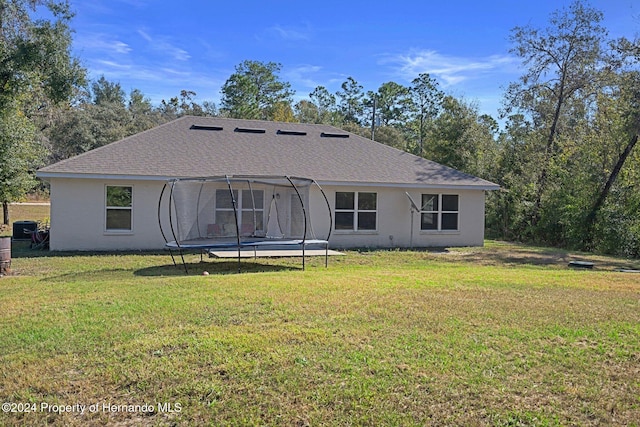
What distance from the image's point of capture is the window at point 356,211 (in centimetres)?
1866

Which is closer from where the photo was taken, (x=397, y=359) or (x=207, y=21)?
(x=397, y=359)

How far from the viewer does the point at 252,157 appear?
1898 cm

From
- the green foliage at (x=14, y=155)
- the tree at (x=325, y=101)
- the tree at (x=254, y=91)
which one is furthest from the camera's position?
the tree at (x=325, y=101)

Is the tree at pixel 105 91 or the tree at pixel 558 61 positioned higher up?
the tree at pixel 105 91

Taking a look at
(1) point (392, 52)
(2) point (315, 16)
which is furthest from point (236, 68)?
(2) point (315, 16)

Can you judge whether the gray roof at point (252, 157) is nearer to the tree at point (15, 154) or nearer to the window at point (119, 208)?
the window at point (119, 208)

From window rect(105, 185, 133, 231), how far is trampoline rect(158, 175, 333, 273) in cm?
102

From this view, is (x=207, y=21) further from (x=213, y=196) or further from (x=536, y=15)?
(x=536, y=15)

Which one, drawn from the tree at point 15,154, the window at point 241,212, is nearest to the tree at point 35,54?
the tree at point 15,154

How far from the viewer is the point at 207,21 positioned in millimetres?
19422

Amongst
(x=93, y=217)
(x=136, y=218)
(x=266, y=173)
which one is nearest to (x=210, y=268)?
(x=136, y=218)

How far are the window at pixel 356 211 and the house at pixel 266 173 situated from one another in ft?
0.12

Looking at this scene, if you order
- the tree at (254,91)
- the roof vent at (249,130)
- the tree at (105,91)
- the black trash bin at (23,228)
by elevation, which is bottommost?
the black trash bin at (23,228)

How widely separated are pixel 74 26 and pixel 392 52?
1669 cm
